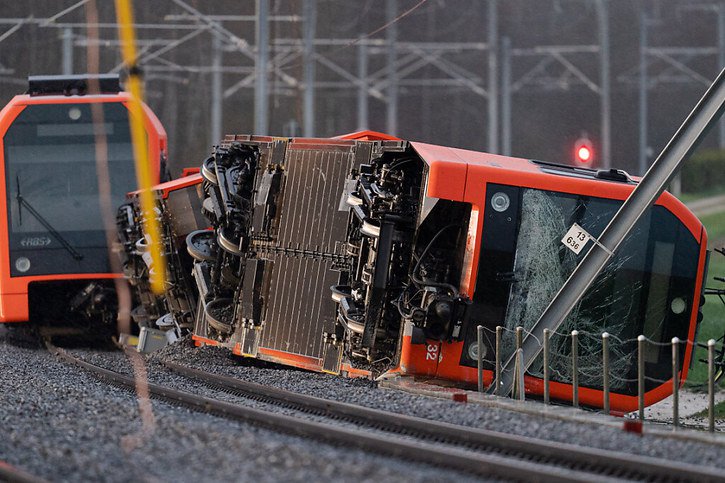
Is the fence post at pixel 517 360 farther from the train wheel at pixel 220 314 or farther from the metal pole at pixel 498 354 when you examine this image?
the train wheel at pixel 220 314

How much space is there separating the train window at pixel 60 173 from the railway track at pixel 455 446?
30.7 feet

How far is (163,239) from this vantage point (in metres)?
19.8

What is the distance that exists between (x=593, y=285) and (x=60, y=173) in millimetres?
10577

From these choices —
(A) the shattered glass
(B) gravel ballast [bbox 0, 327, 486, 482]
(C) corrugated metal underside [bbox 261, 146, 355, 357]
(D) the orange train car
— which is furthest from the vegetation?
(D) the orange train car

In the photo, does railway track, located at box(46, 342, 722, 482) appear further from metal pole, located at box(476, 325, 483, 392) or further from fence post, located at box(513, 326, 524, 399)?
fence post, located at box(513, 326, 524, 399)

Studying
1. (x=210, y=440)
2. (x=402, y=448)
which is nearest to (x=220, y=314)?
(x=210, y=440)

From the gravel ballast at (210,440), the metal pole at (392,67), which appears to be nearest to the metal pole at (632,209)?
the gravel ballast at (210,440)

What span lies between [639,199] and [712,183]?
36.5 metres

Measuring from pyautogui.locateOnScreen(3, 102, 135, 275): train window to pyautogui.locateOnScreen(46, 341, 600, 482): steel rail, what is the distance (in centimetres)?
970

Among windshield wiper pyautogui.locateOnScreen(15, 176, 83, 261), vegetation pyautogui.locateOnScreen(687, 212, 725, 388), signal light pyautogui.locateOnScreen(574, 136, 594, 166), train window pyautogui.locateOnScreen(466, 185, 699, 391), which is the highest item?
signal light pyautogui.locateOnScreen(574, 136, 594, 166)

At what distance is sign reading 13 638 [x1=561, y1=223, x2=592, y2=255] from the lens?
13.1m

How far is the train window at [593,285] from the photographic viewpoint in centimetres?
1300

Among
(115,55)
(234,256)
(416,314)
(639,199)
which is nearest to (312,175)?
(234,256)

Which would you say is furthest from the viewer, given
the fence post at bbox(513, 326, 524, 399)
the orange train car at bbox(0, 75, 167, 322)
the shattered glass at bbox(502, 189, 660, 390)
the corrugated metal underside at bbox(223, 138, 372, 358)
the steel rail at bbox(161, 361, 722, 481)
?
the orange train car at bbox(0, 75, 167, 322)
